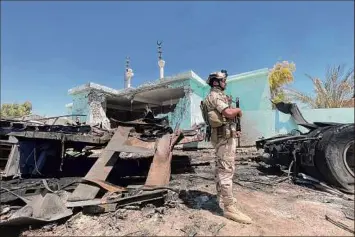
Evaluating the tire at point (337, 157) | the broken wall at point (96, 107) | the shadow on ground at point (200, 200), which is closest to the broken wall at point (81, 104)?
the broken wall at point (96, 107)

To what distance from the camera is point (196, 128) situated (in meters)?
5.51

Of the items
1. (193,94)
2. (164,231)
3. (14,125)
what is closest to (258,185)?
(164,231)

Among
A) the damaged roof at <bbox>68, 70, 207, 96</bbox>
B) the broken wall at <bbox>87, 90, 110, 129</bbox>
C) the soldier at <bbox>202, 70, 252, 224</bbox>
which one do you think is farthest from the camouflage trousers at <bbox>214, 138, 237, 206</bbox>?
the broken wall at <bbox>87, 90, 110, 129</bbox>

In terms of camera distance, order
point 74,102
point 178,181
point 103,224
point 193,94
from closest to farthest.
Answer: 1. point 103,224
2. point 178,181
3. point 193,94
4. point 74,102

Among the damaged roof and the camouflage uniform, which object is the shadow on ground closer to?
the camouflage uniform

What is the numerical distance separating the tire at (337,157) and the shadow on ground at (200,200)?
4.76 feet

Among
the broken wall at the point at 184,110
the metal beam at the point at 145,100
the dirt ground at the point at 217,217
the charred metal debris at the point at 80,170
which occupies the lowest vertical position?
the dirt ground at the point at 217,217

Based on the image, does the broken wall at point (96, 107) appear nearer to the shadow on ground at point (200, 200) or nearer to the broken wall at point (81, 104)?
the broken wall at point (81, 104)

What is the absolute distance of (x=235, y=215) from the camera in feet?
9.86

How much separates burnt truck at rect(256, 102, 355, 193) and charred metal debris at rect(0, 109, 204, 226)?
159 centimetres

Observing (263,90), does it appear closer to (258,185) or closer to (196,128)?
(196,128)

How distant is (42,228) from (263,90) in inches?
363

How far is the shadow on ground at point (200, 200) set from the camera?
3444 mm

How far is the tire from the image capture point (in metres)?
3.23
